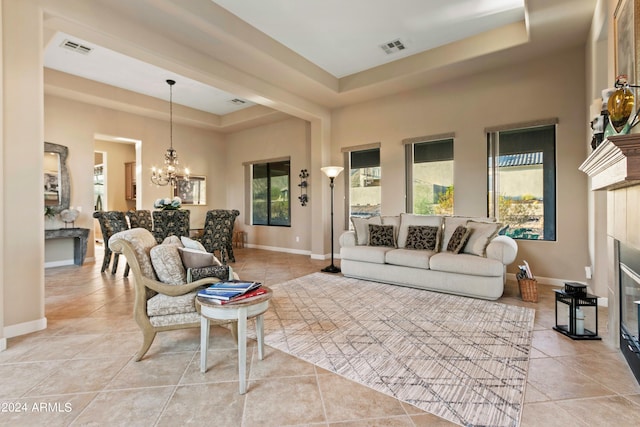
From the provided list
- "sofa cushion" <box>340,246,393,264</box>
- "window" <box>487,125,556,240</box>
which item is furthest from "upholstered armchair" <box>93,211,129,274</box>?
"window" <box>487,125,556,240</box>

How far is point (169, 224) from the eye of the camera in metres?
5.25

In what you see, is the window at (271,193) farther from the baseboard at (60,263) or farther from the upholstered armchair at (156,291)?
the upholstered armchair at (156,291)

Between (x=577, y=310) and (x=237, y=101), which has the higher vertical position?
(x=237, y=101)

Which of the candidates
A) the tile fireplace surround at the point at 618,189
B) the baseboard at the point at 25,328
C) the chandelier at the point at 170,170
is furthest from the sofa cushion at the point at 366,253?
the chandelier at the point at 170,170

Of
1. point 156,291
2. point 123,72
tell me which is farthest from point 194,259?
point 123,72

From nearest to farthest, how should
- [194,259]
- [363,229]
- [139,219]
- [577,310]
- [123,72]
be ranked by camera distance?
[194,259] → [577,310] → [363,229] → [139,219] → [123,72]

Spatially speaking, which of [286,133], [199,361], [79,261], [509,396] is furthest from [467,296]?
[79,261]

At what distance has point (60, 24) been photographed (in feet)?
10.4

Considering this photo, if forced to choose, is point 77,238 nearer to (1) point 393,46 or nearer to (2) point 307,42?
(2) point 307,42

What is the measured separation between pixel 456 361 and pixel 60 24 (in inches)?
198

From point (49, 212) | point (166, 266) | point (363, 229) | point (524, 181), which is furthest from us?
point (49, 212)

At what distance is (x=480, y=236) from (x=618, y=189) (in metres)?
1.83

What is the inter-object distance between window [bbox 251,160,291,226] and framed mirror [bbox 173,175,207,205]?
134 centimetres

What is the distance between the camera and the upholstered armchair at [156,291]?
223 centimetres
